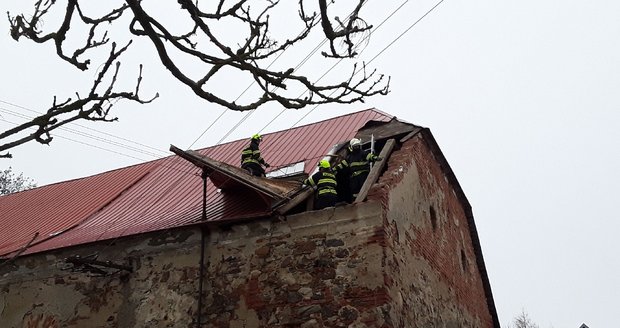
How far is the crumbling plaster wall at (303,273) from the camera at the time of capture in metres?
7.37

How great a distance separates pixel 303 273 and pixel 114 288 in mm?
3189

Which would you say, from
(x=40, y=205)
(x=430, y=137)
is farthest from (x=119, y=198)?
(x=430, y=137)

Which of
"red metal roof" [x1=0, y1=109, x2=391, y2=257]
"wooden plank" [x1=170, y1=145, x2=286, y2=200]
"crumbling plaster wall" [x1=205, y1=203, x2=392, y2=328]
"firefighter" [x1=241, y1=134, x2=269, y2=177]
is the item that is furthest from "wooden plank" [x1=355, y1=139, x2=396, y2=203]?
"firefighter" [x1=241, y1=134, x2=269, y2=177]

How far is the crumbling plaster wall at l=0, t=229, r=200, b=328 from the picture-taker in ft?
28.1

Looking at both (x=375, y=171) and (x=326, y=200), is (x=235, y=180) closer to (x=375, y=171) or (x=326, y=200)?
(x=326, y=200)

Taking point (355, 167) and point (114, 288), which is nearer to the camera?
point (355, 167)

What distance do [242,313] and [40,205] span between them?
8.43m

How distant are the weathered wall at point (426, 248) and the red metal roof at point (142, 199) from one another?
1831 mm

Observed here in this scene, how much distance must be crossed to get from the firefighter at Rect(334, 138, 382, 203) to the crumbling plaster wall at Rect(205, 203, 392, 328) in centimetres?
79

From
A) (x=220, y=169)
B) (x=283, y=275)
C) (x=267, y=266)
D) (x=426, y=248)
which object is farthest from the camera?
(x=426, y=248)

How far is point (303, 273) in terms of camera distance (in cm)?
781

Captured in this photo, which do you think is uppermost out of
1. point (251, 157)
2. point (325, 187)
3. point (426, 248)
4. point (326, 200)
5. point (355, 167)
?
point (251, 157)

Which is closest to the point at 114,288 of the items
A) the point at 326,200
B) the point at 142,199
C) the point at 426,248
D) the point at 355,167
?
the point at 142,199

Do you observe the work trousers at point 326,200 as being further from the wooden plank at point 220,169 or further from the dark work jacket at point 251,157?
the dark work jacket at point 251,157
